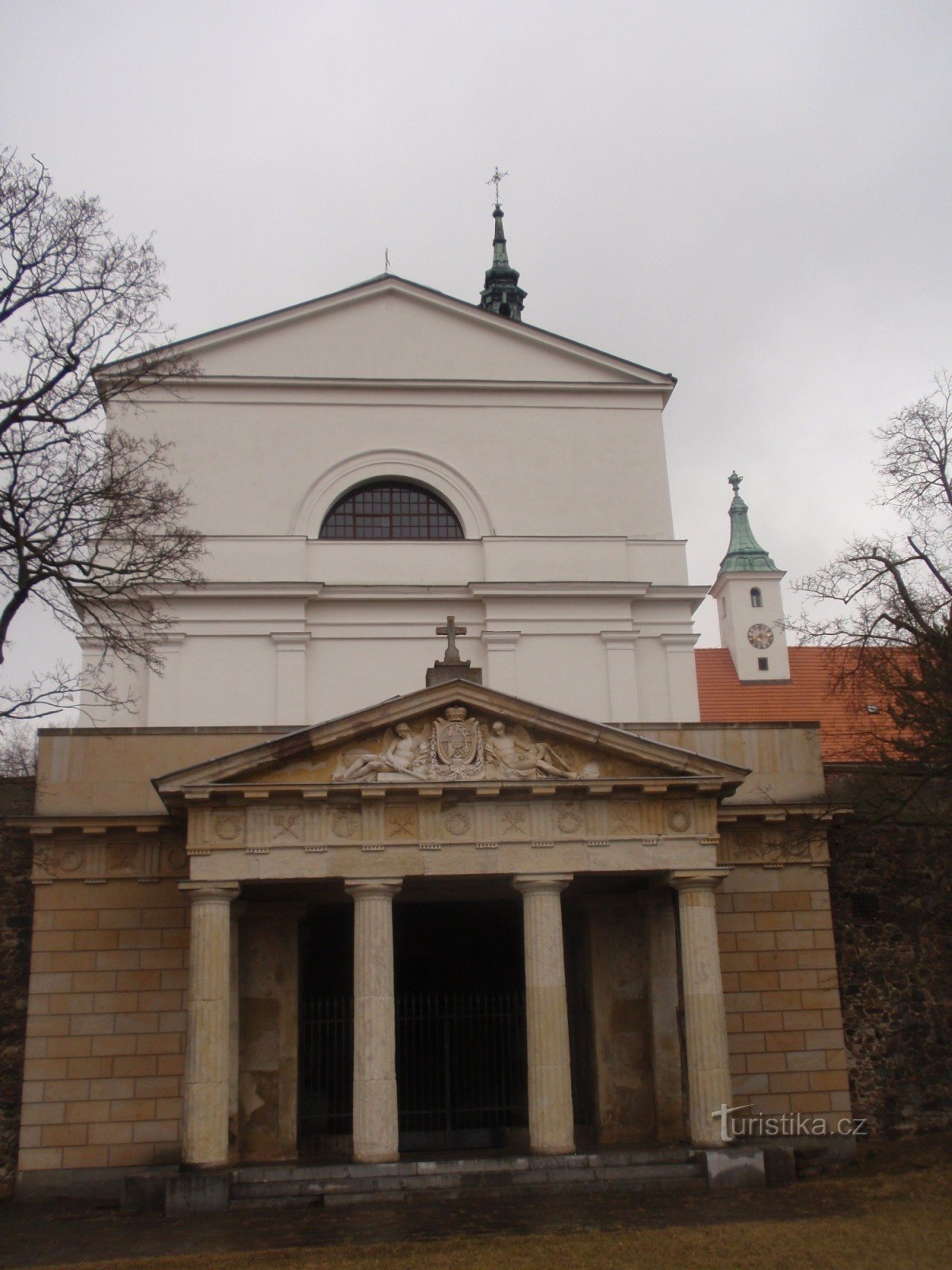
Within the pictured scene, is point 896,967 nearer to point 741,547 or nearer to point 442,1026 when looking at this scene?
point 442,1026

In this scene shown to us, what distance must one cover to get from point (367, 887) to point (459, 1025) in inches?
175

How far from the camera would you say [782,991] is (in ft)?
67.3

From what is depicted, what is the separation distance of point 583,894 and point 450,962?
2.57 m

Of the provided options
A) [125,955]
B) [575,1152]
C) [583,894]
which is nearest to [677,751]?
[583,894]

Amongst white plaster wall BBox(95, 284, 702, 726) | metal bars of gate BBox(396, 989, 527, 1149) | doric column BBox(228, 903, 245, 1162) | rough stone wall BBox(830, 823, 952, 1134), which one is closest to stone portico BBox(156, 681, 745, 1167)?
doric column BBox(228, 903, 245, 1162)

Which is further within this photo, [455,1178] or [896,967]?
[896,967]

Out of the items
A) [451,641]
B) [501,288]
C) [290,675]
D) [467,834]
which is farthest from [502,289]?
[467,834]

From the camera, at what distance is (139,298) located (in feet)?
55.5

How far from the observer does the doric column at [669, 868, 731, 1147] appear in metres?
17.6

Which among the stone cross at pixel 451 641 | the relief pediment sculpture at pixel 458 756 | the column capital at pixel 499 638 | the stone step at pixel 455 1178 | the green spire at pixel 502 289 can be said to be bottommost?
the stone step at pixel 455 1178

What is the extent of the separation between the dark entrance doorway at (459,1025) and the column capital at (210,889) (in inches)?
180

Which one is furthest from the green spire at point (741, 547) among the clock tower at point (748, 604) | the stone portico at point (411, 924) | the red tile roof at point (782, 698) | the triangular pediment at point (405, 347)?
the stone portico at point (411, 924)

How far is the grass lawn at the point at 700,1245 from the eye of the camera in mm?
13195

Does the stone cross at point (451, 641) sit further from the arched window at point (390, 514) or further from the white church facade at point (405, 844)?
the arched window at point (390, 514)
